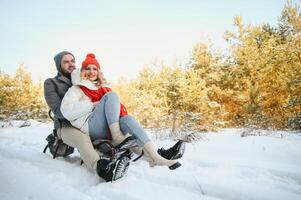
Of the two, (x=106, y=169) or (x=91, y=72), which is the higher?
(x=91, y=72)

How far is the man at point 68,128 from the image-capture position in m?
2.56

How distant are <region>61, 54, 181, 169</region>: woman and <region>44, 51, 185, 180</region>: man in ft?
0.48

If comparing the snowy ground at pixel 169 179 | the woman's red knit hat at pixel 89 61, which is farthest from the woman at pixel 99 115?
the snowy ground at pixel 169 179

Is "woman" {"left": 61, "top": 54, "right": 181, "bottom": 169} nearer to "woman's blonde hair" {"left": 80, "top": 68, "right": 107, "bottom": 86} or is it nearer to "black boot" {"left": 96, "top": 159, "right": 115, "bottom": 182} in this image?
"woman's blonde hair" {"left": 80, "top": 68, "right": 107, "bottom": 86}

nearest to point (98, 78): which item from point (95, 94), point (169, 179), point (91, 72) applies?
point (91, 72)

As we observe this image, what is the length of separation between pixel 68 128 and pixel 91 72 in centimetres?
72

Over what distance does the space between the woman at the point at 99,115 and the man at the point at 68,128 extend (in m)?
0.14

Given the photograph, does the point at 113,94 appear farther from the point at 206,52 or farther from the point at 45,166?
the point at 206,52

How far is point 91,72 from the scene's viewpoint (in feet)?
10.2

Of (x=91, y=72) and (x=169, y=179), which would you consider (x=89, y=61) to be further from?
(x=169, y=179)

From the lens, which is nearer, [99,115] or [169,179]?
[169,179]

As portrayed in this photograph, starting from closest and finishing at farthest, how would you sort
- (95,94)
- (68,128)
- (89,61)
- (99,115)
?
1. (99,115)
2. (68,128)
3. (95,94)
4. (89,61)

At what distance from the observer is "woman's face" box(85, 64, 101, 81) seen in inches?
122

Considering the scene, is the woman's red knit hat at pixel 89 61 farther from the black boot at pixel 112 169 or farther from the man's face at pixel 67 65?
the black boot at pixel 112 169
